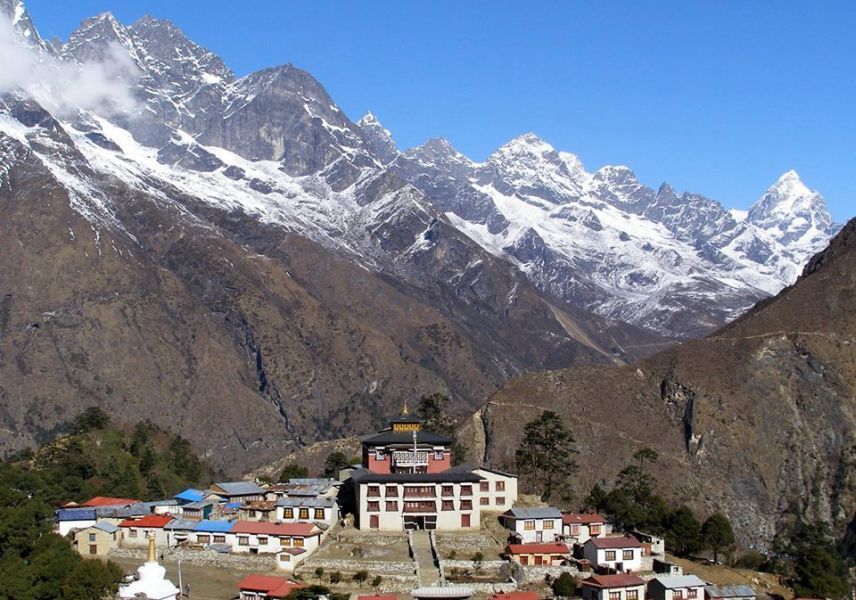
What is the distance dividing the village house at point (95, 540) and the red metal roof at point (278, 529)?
928cm

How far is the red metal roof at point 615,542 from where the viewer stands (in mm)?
90938

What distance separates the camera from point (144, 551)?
9212 centimetres

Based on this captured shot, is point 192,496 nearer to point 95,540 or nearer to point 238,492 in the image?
point 238,492

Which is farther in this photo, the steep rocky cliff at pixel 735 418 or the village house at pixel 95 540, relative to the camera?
the steep rocky cliff at pixel 735 418

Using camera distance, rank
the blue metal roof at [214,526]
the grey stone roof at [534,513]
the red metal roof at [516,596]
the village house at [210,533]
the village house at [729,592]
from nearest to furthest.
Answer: the red metal roof at [516,596] → the village house at [729,592] → the village house at [210,533] → the blue metal roof at [214,526] → the grey stone roof at [534,513]

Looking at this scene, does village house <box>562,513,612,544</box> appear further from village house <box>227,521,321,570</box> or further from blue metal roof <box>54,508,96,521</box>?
A: blue metal roof <box>54,508,96,521</box>

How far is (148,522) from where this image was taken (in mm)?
94500

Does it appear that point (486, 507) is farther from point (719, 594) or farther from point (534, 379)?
point (534, 379)

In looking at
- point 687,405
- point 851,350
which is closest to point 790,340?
point 851,350

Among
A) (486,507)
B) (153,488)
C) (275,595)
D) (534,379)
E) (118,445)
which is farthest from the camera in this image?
(534,379)

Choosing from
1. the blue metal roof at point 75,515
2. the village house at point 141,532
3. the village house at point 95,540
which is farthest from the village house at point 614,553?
the blue metal roof at point 75,515

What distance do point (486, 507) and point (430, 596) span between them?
81.2 feet

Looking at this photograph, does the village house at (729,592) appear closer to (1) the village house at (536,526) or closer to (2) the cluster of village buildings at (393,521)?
(2) the cluster of village buildings at (393,521)

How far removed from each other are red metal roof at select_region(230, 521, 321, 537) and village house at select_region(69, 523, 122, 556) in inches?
365
